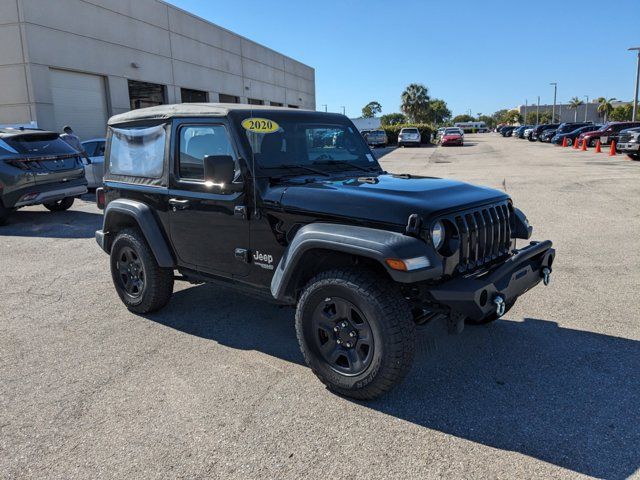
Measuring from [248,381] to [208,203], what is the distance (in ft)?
4.61

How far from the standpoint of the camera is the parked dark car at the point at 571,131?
36.2m

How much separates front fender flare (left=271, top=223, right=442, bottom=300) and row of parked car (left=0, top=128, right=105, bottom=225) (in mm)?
8316

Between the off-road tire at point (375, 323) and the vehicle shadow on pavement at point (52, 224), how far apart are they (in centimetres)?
687

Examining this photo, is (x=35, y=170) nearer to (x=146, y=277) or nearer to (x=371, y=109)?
(x=146, y=277)

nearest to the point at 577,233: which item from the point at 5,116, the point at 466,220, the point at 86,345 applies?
the point at 466,220

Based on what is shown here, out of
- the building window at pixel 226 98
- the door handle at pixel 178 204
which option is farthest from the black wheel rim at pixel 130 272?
the building window at pixel 226 98

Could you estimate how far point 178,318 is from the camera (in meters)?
4.73

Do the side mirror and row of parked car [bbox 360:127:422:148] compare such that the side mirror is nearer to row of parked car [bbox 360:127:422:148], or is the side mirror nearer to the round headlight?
the round headlight

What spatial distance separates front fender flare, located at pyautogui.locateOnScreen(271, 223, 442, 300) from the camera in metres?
2.81

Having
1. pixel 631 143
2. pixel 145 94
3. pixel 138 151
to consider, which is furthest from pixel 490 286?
pixel 145 94

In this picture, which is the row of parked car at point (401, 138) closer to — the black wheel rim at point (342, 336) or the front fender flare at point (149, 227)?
the front fender flare at point (149, 227)

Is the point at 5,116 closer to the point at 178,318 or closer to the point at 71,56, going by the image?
the point at 71,56

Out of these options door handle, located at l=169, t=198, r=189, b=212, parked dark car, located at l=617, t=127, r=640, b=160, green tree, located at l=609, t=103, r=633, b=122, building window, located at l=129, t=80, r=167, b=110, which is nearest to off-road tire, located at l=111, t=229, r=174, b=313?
door handle, located at l=169, t=198, r=189, b=212

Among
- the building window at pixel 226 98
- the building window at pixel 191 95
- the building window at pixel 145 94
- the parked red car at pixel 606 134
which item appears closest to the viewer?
the building window at pixel 145 94
